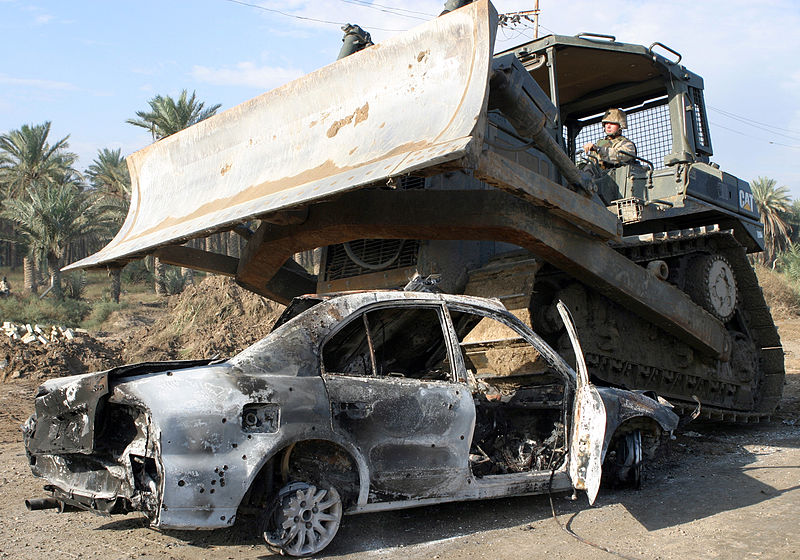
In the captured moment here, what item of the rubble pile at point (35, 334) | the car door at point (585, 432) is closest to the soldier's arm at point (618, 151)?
the car door at point (585, 432)

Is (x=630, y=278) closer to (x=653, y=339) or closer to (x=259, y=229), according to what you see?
(x=653, y=339)

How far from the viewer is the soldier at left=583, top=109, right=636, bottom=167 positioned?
8.62m

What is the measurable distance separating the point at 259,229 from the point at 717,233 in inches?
193

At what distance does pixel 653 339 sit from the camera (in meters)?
8.09

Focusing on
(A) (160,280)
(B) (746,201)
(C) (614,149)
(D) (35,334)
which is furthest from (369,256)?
(A) (160,280)

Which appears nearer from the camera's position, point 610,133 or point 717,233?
point 717,233

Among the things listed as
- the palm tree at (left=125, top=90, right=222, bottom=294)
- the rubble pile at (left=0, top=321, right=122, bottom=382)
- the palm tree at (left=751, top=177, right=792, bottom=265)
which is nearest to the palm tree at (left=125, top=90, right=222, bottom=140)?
the palm tree at (left=125, top=90, right=222, bottom=294)

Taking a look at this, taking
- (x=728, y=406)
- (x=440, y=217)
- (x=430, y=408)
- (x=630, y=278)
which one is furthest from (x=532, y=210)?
(x=728, y=406)

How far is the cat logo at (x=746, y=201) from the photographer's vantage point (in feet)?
29.5

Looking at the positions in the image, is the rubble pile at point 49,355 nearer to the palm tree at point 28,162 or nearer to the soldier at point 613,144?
the soldier at point 613,144

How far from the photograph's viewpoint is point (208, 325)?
57.6 ft

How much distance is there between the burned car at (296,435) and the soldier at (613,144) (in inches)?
164

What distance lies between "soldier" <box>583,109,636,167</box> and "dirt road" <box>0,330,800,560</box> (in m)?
3.75

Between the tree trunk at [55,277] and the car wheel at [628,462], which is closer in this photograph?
the car wheel at [628,462]
